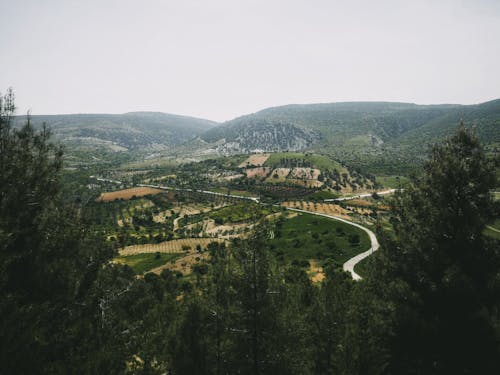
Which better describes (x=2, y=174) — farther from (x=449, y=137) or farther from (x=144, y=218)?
(x=144, y=218)

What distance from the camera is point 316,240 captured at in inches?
4491

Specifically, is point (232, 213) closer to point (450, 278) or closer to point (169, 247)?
point (169, 247)

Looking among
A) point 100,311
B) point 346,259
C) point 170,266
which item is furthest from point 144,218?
point 100,311

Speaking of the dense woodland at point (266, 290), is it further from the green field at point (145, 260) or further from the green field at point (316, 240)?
the green field at point (145, 260)

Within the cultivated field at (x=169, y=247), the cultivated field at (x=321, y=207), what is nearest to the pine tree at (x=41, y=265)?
the cultivated field at (x=169, y=247)

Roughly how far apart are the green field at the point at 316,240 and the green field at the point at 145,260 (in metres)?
39.3

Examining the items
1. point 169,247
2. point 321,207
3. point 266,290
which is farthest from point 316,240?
point 266,290

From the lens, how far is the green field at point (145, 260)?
103688mm

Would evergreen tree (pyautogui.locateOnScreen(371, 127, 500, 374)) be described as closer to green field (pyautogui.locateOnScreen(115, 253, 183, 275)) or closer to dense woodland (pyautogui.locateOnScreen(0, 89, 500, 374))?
dense woodland (pyautogui.locateOnScreen(0, 89, 500, 374))

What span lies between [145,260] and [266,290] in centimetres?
10563

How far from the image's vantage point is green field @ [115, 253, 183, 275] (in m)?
104

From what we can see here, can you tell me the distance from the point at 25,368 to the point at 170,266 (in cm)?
9709

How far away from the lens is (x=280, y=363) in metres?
15.5

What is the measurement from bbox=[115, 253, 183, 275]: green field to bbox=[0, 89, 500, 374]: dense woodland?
89.9 metres
